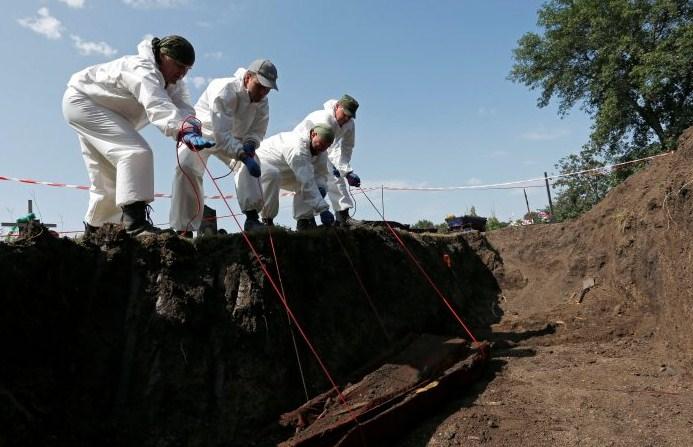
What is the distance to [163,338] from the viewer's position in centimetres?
333

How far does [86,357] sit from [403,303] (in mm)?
3553

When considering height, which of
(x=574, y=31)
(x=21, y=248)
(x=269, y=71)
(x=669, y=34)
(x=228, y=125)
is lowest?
(x=21, y=248)

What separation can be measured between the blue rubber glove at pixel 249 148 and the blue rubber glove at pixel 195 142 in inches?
33.6

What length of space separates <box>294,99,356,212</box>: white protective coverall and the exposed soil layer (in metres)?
1.43

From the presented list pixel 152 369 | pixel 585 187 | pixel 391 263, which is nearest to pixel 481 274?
pixel 391 263

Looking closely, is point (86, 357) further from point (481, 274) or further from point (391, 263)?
point (481, 274)

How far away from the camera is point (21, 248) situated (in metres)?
2.87

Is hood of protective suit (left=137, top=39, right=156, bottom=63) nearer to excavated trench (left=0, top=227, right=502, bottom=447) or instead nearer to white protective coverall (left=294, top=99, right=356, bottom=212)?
excavated trench (left=0, top=227, right=502, bottom=447)

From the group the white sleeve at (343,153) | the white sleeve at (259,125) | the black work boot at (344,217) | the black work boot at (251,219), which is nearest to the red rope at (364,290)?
the black work boot at (251,219)

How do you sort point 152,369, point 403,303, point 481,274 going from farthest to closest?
point 481,274 → point 403,303 → point 152,369

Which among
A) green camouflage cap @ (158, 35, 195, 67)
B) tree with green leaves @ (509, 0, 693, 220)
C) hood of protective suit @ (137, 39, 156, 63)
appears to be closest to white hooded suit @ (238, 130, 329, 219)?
green camouflage cap @ (158, 35, 195, 67)

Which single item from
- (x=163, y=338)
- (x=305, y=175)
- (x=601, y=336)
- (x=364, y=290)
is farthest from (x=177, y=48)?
(x=601, y=336)

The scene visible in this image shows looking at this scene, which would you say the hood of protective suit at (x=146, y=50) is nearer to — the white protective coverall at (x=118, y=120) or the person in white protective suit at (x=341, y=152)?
the white protective coverall at (x=118, y=120)

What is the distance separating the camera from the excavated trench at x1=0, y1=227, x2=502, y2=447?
8.95ft
